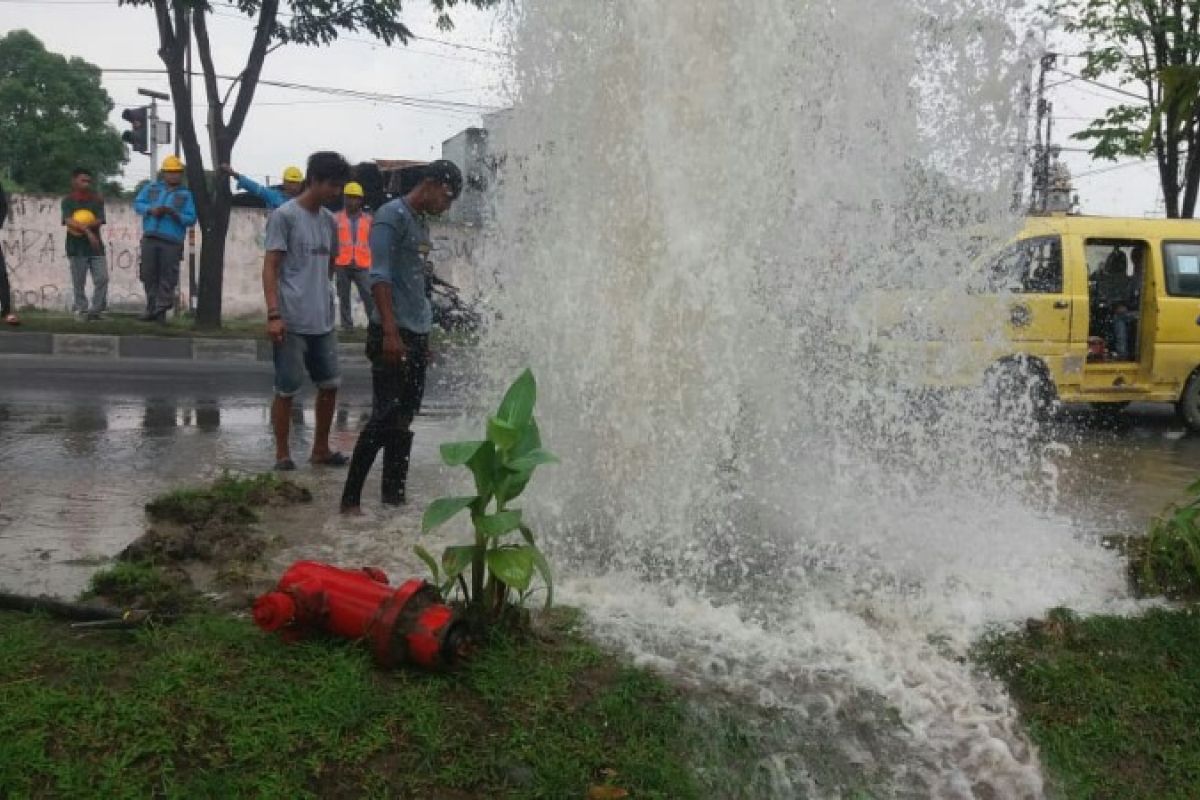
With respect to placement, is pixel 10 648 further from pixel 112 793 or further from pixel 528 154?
pixel 528 154

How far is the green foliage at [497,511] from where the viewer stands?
2777mm

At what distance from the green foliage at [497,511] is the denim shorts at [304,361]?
10.3 ft

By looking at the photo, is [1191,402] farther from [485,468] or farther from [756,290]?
[485,468]

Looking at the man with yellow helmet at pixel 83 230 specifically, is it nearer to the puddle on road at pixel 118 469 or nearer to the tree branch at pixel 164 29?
the tree branch at pixel 164 29

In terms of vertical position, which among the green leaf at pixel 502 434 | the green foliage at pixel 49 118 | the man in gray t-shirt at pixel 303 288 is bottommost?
the green leaf at pixel 502 434

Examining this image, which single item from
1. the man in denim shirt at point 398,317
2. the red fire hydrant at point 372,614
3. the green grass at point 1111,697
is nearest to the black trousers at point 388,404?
the man in denim shirt at point 398,317

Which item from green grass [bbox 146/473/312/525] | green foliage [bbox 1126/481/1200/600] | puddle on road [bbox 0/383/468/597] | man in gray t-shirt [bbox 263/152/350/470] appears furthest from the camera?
man in gray t-shirt [bbox 263/152/350/470]

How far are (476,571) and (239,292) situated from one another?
1801 centimetres

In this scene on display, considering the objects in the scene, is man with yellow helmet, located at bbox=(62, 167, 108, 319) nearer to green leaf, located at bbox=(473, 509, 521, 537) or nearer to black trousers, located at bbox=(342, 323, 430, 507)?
black trousers, located at bbox=(342, 323, 430, 507)

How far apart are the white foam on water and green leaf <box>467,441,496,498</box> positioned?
0.80 metres

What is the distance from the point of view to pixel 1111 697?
10.1 feet

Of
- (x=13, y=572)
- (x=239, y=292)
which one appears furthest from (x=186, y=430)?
(x=239, y=292)

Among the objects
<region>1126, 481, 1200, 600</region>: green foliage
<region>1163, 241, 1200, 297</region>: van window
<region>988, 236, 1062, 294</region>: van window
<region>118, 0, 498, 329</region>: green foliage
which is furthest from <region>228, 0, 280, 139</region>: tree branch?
<region>1126, 481, 1200, 600</region>: green foliage

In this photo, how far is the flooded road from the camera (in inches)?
168
